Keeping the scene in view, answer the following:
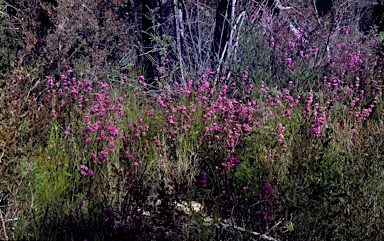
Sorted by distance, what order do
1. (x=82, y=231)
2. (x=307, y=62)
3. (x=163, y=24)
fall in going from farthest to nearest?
(x=163, y=24) < (x=307, y=62) < (x=82, y=231)

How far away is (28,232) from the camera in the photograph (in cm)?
312

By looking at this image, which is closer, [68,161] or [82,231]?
[82,231]

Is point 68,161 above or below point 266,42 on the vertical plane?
below

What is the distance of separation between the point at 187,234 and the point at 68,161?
1.36 m

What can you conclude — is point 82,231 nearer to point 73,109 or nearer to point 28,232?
point 28,232

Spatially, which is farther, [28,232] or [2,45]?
[2,45]

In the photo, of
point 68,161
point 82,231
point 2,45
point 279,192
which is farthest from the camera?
point 2,45

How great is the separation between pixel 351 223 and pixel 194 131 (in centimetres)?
173

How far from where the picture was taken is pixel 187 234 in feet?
10.4

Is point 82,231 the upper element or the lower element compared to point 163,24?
lower

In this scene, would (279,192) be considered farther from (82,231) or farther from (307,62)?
(307,62)

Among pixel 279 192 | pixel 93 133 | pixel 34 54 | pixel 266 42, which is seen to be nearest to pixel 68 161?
pixel 93 133

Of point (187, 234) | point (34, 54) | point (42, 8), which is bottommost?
point (187, 234)

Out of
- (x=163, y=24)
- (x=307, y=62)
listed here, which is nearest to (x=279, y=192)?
(x=307, y=62)
